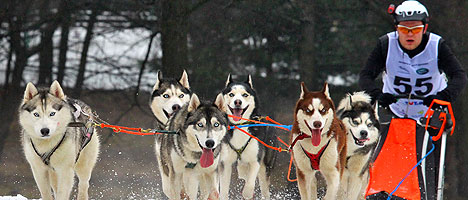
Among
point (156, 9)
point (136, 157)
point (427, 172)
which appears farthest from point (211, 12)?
point (427, 172)

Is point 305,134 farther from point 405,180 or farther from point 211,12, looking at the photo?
point 211,12

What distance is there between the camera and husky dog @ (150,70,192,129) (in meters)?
5.47

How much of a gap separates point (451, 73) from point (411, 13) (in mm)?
420

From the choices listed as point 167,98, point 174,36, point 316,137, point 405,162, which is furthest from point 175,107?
point 174,36

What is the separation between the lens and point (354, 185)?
4641 mm

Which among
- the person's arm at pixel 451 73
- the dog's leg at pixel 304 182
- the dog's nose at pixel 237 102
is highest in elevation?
the person's arm at pixel 451 73

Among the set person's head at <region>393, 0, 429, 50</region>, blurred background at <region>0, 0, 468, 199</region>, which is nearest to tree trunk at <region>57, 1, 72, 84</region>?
blurred background at <region>0, 0, 468, 199</region>

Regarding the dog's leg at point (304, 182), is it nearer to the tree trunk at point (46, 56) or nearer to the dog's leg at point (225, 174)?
the dog's leg at point (225, 174)

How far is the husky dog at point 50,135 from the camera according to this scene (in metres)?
4.27

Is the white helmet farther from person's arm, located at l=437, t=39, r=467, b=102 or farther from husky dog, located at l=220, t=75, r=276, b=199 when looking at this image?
husky dog, located at l=220, t=75, r=276, b=199

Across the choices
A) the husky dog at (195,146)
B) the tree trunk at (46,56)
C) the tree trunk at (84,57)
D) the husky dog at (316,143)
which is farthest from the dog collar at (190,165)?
the tree trunk at (46,56)

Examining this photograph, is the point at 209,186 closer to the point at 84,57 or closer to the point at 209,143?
the point at 209,143

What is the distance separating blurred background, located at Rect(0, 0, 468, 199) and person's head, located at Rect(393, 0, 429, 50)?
22.1ft

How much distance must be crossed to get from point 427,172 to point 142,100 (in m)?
8.04
